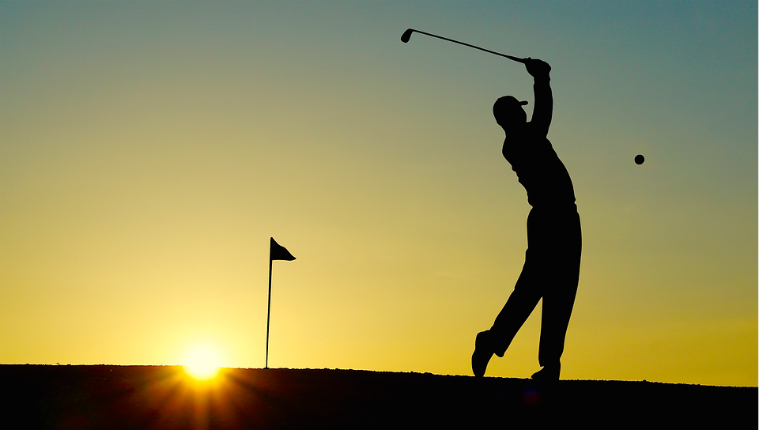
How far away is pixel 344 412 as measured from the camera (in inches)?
332

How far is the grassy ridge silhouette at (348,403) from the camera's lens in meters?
8.16

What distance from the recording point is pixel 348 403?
8.79 meters

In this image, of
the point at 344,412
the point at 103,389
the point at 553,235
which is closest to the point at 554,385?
the point at 553,235

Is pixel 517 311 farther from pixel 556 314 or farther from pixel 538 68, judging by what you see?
pixel 538 68

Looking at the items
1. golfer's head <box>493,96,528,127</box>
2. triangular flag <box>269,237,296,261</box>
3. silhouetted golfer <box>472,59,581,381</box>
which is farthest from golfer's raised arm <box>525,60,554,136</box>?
triangular flag <box>269,237,296,261</box>

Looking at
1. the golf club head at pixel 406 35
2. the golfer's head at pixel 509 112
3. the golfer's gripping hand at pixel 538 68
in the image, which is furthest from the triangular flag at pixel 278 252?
the golfer's gripping hand at pixel 538 68

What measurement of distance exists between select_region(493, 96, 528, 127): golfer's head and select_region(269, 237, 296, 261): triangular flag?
9.00 metres

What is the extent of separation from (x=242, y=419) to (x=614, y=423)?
318 cm

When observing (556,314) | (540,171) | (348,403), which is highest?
(540,171)

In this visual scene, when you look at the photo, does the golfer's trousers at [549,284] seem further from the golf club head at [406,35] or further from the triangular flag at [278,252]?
the triangular flag at [278,252]

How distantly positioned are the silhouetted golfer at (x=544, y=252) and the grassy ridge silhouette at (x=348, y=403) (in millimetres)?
557

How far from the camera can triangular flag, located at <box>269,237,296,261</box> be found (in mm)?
19875

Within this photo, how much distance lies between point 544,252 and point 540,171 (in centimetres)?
94

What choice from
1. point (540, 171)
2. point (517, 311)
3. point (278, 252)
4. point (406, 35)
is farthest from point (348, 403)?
point (278, 252)
